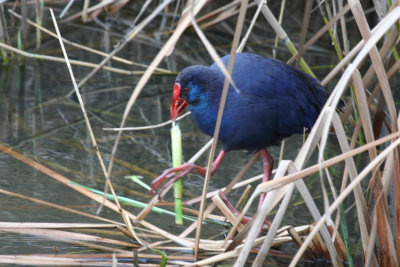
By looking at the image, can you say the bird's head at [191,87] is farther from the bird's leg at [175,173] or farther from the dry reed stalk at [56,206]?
the dry reed stalk at [56,206]

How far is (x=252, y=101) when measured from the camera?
2.13 m

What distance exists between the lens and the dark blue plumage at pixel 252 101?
2.11 meters

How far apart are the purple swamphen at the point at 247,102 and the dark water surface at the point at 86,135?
335 mm

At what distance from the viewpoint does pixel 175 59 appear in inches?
158

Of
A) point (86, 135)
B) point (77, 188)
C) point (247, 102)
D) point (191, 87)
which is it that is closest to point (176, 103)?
point (191, 87)

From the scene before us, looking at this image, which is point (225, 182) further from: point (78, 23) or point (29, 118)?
point (78, 23)

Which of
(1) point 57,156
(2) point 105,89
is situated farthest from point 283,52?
(1) point 57,156

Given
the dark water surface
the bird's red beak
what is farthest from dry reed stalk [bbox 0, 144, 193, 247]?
the bird's red beak

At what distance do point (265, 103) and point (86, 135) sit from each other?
1054 mm

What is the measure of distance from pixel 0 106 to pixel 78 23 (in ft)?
4.43

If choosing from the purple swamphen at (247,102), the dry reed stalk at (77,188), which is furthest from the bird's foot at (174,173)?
the dry reed stalk at (77,188)

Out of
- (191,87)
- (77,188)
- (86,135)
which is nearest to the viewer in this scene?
(191,87)

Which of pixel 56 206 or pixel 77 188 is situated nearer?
pixel 56 206

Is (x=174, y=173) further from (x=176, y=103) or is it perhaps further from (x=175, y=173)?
(x=176, y=103)
